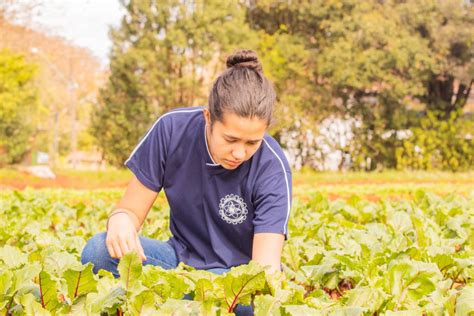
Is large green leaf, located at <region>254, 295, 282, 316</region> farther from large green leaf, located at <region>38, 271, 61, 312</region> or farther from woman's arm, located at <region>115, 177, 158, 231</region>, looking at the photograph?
woman's arm, located at <region>115, 177, 158, 231</region>

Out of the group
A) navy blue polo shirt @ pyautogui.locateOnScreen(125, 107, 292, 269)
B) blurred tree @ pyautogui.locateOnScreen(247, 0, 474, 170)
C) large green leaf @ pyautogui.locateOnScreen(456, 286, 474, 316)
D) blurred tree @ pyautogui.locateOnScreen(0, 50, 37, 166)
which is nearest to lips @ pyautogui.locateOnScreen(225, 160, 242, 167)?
navy blue polo shirt @ pyautogui.locateOnScreen(125, 107, 292, 269)

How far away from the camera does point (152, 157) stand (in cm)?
293

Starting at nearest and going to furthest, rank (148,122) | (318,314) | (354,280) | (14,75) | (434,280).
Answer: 1. (318,314)
2. (434,280)
3. (354,280)
4. (148,122)
5. (14,75)

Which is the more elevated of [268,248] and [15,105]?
[268,248]

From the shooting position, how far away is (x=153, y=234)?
4137mm

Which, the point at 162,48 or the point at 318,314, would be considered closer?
the point at 318,314

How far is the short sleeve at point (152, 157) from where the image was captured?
2924 mm

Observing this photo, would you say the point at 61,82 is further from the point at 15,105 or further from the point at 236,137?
the point at 236,137

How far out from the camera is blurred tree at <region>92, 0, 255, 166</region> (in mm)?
17859

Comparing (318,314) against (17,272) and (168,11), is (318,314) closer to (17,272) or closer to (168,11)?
(17,272)

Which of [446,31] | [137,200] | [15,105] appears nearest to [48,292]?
[137,200]

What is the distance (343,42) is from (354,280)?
15300 mm

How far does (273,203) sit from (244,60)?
618 mm

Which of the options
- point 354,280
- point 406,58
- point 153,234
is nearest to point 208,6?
point 406,58
